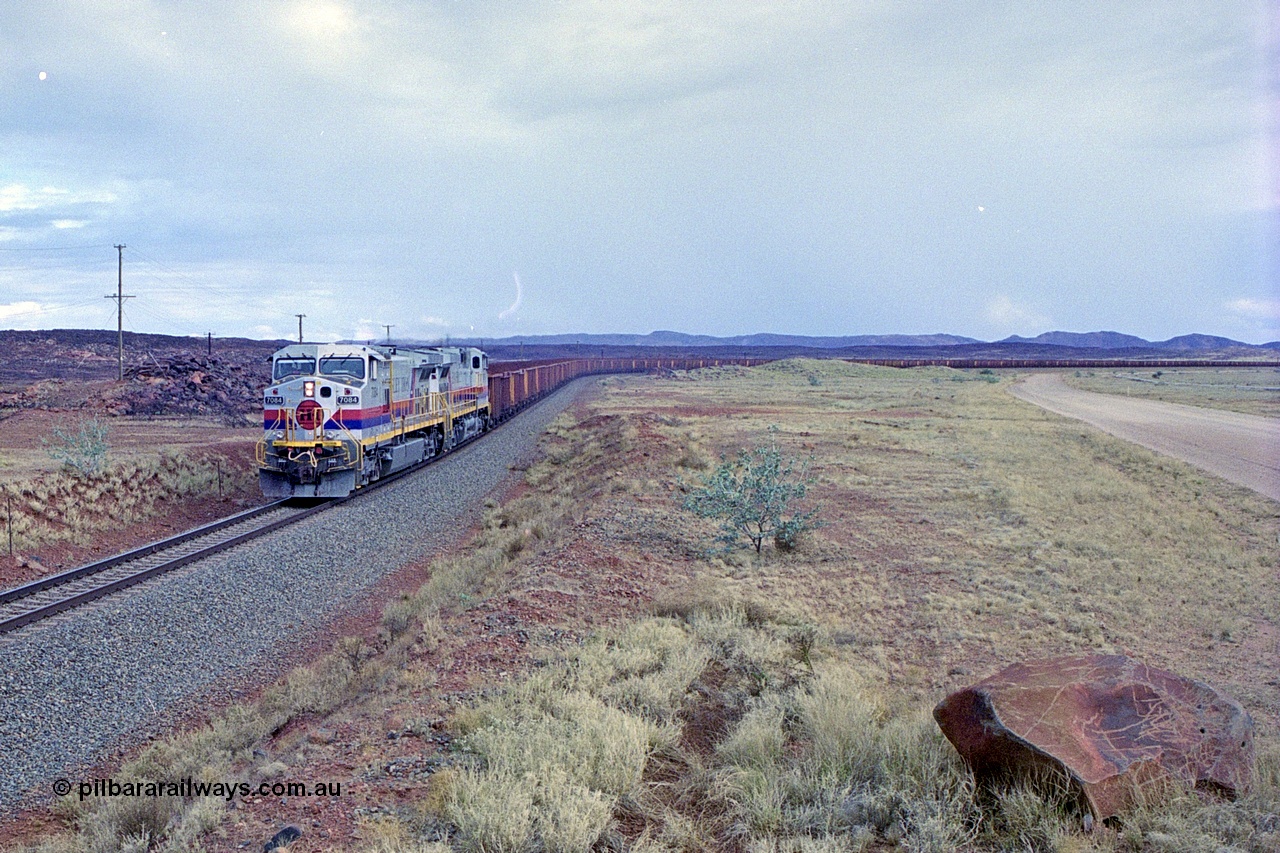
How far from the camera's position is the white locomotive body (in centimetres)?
2009

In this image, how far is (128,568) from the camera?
13.9 metres

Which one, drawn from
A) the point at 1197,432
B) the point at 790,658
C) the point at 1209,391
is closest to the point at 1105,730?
the point at 790,658

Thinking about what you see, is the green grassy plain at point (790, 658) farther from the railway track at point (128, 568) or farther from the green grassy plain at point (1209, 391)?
the green grassy plain at point (1209, 391)

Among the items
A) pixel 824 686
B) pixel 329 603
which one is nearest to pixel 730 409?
pixel 329 603

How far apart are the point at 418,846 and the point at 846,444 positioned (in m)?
26.0

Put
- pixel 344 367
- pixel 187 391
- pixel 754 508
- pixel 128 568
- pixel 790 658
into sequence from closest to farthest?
pixel 790 658, pixel 128 568, pixel 754 508, pixel 344 367, pixel 187 391

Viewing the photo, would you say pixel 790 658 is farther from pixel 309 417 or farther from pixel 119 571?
pixel 309 417

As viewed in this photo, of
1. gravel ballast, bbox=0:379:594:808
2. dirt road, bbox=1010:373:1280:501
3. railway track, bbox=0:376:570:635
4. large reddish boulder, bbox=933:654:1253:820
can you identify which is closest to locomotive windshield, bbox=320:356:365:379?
railway track, bbox=0:376:570:635

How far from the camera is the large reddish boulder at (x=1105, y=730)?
204 inches

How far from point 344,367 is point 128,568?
8.28 metres

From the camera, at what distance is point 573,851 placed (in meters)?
4.90

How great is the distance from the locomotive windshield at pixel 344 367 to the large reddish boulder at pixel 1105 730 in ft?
58.9

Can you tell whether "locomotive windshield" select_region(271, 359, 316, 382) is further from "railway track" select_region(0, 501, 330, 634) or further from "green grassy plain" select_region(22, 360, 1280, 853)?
"green grassy plain" select_region(22, 360, 1280, 853)

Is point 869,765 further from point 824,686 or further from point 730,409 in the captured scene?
point 730,409
